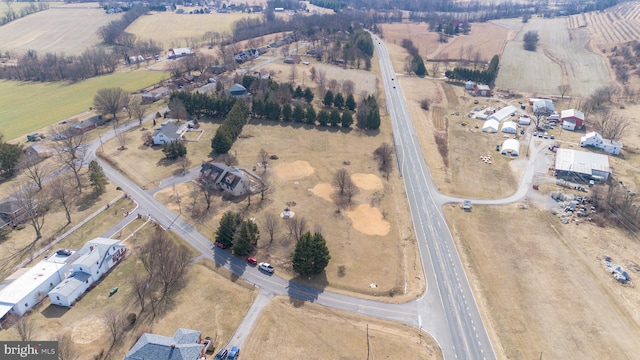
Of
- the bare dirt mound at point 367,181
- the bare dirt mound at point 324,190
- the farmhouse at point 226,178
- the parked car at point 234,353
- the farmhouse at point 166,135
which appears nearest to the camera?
the parked car at point 234,353

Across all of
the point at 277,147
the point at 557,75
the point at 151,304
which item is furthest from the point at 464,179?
the point at 557,75

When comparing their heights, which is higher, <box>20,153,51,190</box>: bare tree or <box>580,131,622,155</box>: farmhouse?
<box>580,131,622,155</box>: farmhouse

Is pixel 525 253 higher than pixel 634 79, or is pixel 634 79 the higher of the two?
pixel 634 79

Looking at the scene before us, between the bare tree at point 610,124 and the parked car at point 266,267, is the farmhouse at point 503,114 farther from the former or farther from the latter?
the parked car at point 266,267

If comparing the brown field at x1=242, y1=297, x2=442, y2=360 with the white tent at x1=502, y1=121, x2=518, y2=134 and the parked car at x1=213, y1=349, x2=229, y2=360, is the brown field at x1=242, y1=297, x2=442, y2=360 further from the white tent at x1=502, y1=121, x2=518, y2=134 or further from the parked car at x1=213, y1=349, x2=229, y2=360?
the white tent at x1=502, y1=121, x2=518, y2=134

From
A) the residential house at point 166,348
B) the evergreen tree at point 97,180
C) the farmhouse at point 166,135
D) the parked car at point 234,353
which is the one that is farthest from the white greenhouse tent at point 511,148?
the evergreen tree at point 97,180

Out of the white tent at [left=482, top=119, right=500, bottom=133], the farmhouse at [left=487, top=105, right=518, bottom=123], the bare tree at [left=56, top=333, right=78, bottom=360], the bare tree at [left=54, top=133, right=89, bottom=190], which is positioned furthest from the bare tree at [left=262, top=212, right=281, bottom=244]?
the farmhouse at [left=487, top=105, right=518, bottom=123]

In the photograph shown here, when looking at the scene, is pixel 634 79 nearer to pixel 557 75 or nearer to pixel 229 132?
pixel 557 75
